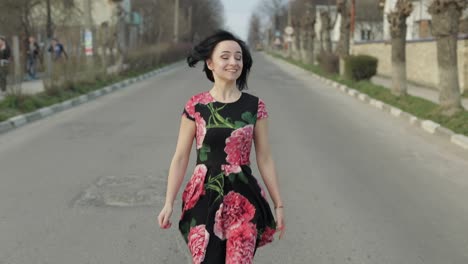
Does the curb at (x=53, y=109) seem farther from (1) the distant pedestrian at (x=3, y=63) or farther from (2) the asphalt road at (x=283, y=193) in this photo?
(1) the distant pedestrian at (x=3, y=63)

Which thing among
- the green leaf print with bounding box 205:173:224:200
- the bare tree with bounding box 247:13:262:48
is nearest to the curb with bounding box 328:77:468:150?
the green leaf print with bounding box 205:173:224:200

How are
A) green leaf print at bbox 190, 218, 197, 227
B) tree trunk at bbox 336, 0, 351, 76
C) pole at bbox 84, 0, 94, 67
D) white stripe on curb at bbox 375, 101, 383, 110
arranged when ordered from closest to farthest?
green leaf print at bbox 190, 218, 197, 227, white stripe on curb at bbox 375, 101, 383, 110, pole at bbox 84, 0, 94, 67, tree trunk at bbox 336, 0, 351, 76

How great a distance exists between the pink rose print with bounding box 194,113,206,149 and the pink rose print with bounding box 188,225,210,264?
1.26 feet

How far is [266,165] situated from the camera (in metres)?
3.02

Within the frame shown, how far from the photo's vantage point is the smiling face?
2900 millimetres

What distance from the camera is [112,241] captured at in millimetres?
4918

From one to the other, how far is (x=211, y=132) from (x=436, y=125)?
31.0 ft

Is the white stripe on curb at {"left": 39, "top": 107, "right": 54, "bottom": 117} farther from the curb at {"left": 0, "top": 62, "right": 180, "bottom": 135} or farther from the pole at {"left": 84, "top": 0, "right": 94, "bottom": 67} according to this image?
the pole at {"left": 84, "top": 0, "right": 94, "bottom": 67}

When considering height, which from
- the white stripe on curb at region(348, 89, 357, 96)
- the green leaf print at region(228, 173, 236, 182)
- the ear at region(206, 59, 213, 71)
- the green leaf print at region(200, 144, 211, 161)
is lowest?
the white stripe on curb at region(348, 89, 357, 96)

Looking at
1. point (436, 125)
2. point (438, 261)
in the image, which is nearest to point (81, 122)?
point (436, 125)

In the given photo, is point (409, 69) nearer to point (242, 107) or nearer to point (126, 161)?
point (126, 161)

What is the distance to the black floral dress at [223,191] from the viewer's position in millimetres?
2742

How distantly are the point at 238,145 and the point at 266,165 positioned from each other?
0.85 feet

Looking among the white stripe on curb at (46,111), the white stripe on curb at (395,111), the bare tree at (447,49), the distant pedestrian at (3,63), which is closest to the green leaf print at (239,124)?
the bare tree at (447,49)
